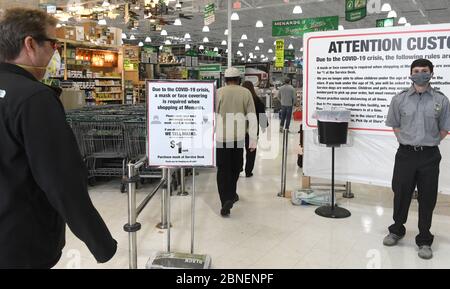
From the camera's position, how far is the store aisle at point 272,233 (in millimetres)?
3615

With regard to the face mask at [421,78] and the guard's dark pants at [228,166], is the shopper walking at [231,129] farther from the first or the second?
the face mask at [421,78]

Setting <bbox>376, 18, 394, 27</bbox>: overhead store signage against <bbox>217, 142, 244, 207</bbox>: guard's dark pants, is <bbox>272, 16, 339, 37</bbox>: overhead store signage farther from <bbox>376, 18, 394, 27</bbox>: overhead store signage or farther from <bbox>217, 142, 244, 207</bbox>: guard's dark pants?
<bbox>217, 142, 244, 207</bbox>: guard's dark pants

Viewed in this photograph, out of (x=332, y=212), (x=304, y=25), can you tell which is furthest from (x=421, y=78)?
(x=304, y=25)

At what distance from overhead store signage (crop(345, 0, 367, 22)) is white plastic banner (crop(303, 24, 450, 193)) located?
6.85m

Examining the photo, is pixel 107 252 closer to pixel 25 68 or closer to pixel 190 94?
pixel 25 68

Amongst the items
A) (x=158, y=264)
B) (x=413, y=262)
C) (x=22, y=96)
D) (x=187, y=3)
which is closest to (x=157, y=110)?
(x=158, y=264)

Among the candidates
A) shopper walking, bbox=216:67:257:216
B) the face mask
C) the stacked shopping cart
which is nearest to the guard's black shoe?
shopper walking, bbox=216:67:257:216

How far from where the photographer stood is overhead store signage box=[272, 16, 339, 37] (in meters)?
14.3

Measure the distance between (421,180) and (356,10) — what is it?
8828mm

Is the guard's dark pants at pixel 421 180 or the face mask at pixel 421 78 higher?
the face mask at pixel 421 78

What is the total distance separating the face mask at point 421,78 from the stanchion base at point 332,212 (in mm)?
1809

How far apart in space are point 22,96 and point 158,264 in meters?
2.21

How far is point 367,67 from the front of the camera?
198 inches

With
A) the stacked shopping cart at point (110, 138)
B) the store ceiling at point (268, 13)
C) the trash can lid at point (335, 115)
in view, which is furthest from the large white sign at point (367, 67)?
the store ceiling at point (268, 13)
